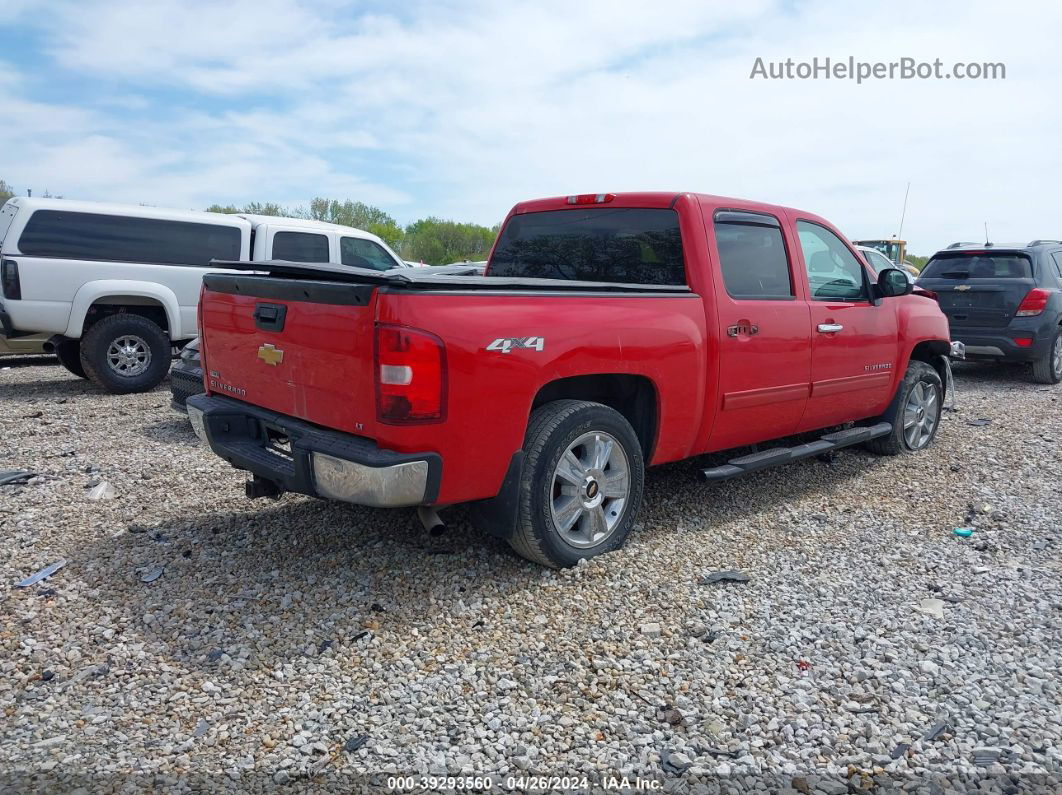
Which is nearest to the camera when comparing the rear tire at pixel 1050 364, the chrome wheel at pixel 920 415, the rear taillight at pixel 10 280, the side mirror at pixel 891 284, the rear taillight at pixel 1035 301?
the side mirror at pixel 891 284

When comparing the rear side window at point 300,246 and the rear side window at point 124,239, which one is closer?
the rear side window at point 124,239

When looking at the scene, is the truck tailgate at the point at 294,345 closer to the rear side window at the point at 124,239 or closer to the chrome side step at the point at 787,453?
the chrome side step at the point at 787,453

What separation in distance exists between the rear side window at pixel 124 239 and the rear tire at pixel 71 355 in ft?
3.41

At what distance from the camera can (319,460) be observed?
330 centimetres

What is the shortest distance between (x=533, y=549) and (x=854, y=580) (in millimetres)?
1621

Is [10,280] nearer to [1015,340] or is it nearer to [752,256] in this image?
[752,256]

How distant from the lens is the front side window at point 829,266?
5.16m

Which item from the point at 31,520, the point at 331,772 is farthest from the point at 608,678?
the point at 31,520

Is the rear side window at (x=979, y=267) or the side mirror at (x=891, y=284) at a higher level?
the rear side window at (x=979, y=267)

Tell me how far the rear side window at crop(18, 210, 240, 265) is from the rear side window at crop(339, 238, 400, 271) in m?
1.32

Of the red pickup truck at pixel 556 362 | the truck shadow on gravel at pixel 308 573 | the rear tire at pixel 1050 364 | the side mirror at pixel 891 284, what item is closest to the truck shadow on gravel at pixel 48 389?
the truck shadow on gravel at pixel 308 573

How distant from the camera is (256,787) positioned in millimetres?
2424

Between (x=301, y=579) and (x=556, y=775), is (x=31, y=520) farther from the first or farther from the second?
(x=556, y=775)

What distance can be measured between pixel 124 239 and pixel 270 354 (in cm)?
639
